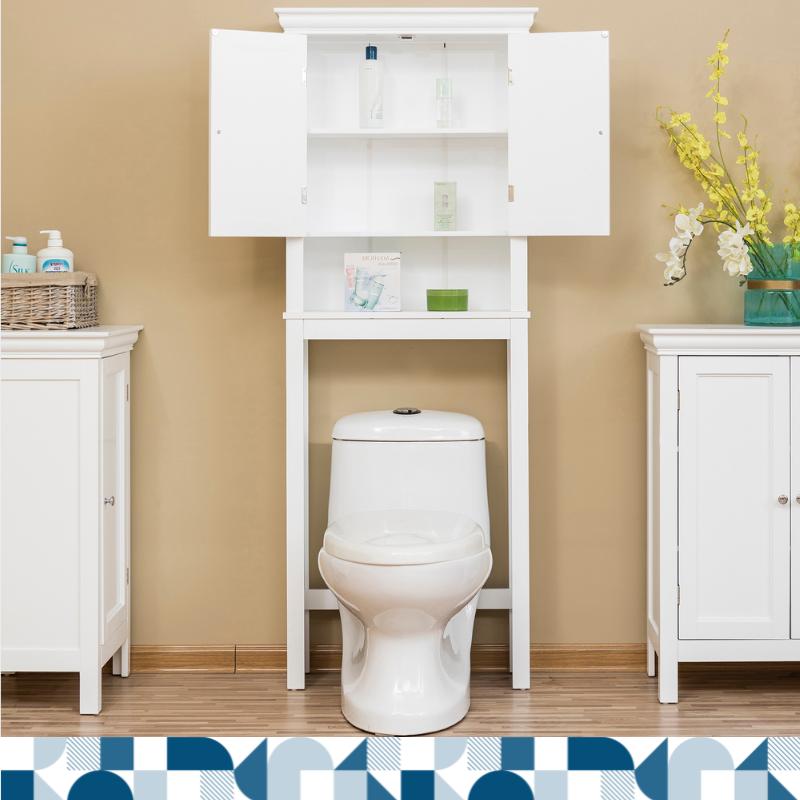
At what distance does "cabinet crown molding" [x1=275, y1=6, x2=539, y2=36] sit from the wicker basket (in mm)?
876

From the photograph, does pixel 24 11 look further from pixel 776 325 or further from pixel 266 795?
pixel 266 795

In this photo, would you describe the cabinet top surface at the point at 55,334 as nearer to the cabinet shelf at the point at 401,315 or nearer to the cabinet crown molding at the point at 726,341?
the cabinet shelf at the point at 401,315

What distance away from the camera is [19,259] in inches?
102

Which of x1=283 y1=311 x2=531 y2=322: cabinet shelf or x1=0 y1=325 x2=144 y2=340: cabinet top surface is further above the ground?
x1=283 y1=311 x2=531 y2=322: cabinet shelf

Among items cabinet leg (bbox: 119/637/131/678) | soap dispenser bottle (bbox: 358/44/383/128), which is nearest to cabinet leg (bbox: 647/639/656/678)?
cabinet leg (bbox: 119/637/131/678)

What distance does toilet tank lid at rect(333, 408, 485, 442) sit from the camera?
8.65 feet

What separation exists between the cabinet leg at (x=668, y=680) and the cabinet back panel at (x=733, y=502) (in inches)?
3.3

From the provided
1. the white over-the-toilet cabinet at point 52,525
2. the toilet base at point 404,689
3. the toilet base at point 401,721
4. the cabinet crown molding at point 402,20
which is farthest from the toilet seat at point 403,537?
the cabinet crown molding at point 402,20

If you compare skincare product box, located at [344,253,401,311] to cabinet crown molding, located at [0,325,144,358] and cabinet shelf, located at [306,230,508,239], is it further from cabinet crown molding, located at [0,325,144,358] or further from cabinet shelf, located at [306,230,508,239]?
cabinet crown molding, located at [0,325,144,358]

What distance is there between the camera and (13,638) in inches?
99.0

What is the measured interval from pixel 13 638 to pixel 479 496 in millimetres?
1220

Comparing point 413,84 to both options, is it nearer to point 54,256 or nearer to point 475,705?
point 54,256

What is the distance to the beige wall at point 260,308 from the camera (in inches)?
109

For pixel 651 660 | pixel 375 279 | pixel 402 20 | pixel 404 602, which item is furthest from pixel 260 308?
pixel 651 660
